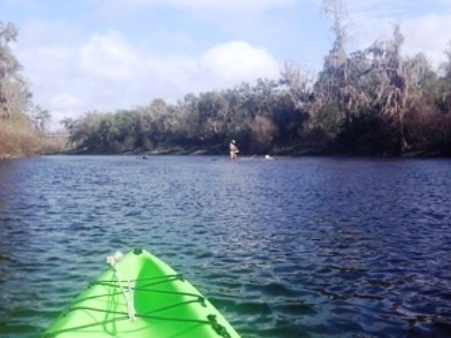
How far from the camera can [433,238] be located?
48.6ft

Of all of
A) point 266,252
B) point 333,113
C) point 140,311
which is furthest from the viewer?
point 333,113

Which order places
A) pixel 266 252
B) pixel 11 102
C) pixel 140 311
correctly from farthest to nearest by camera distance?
pixel 11 102
pixel 266 252
pixel 140 311

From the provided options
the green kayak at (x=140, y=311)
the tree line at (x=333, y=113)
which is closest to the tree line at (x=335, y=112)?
the tree line at (x=333, y=113)

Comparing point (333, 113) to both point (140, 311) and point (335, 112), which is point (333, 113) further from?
point (140, 311)

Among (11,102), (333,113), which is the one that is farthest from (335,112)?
(11,102)

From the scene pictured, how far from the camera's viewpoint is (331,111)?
79.1 meters

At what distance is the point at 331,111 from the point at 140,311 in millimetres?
74305

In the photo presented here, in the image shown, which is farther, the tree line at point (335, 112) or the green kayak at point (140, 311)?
the tree line at point (335, 112)

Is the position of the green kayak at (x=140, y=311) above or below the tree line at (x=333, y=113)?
below

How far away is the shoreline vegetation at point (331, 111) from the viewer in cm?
6438

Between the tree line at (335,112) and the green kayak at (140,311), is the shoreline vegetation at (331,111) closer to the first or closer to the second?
the tree line at (335,112)

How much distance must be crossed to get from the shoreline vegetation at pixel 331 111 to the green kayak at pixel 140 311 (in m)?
58.1

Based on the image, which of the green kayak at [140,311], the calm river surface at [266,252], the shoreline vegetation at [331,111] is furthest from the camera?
the shoreline vegetation at [331,111]

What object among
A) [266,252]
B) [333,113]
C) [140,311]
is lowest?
[266,252]
